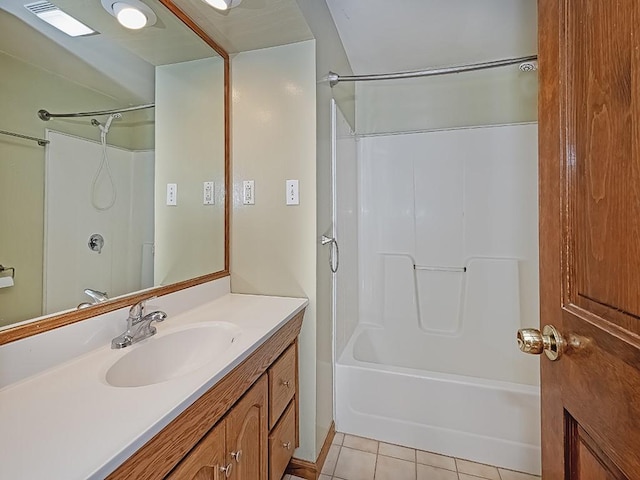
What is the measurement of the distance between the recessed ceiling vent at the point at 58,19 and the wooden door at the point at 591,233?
4.24ft

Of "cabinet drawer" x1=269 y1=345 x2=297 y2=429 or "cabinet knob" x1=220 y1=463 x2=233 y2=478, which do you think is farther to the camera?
"cabinet drawer" x1=269 y1=345 x2=297 y2=429

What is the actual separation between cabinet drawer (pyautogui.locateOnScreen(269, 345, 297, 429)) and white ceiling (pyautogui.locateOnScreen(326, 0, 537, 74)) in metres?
1.70

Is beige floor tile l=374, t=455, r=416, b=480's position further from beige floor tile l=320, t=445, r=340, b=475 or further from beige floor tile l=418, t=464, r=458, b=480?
beige floor tile l=320, t=445, r=340, b=475

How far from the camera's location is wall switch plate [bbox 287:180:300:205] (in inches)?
59.2

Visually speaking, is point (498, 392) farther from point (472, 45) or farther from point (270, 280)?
point (472, 45)

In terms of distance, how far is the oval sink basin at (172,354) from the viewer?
93 cm

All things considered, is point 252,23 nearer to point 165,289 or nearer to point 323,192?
point 323,192

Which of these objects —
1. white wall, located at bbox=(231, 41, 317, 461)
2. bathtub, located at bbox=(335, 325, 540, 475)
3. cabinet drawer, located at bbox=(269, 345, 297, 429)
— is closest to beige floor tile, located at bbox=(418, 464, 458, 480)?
bathtub, located at bbox=(335, 325, 540, 475)

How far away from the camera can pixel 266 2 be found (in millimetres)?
1256

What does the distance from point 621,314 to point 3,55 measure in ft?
4.56

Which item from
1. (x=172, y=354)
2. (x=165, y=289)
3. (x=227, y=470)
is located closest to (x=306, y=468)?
(x=227, y=470)

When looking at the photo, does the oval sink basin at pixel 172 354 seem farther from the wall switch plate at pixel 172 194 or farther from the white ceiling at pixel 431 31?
the white ceiling at pixel 431 31

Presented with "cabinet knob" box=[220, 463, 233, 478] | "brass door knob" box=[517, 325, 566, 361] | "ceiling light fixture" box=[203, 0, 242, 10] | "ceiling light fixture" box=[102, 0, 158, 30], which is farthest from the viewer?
"ceiling light fixture" box=[203, 0, 242, 10]

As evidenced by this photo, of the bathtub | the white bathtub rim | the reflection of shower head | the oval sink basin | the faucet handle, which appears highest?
the reflection of shower head
